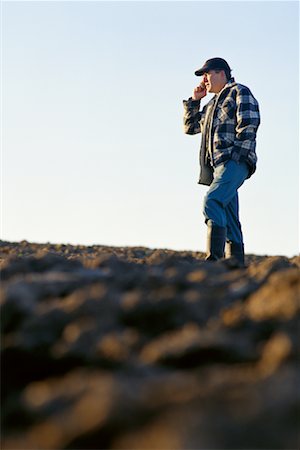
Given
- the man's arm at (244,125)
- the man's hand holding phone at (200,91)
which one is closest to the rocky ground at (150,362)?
the man's arm at (244,125)

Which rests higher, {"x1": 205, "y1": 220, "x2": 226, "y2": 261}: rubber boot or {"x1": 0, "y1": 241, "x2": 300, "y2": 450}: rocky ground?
{"x1": 205, "y1": 220, "x2": 226, "y2": 261}: rubber boot

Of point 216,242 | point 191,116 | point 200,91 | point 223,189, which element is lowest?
point 216,242

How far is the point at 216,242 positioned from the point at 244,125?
1052 millimetres

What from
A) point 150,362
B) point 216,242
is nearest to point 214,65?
point 216,242

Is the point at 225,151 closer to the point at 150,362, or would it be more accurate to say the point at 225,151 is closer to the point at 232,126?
the point at 232,126

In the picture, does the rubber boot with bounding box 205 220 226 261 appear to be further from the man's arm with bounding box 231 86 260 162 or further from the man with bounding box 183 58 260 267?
the man's arm with bounding box 231 86 260 162

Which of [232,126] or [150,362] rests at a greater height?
[232,126]

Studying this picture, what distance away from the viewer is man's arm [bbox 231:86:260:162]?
22.5ft

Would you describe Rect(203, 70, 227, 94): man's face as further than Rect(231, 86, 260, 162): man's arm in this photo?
Yes

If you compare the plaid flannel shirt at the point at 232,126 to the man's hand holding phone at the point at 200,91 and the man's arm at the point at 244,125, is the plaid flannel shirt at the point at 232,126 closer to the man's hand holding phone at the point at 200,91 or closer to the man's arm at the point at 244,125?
the man's arm at the point at 244,125

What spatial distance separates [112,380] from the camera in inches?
74.0

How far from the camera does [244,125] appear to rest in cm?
686

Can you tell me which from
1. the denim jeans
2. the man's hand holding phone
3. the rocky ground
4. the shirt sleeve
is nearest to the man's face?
the man's hand holding phone

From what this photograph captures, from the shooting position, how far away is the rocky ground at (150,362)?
65.6 inches
